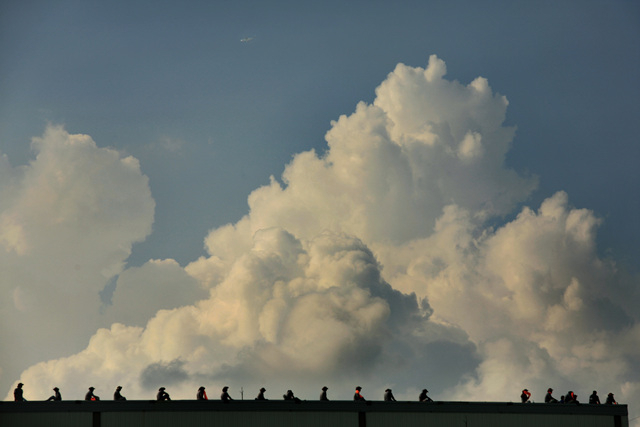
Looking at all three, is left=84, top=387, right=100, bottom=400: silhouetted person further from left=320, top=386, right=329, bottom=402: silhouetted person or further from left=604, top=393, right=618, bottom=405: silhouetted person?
left=604, top=393, right=618, bottom=405: silhouetted person

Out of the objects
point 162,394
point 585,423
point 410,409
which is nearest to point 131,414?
point 162,394

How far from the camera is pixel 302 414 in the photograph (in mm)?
58781

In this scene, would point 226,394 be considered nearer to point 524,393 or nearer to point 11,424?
point 11,424

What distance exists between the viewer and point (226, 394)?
190 feet

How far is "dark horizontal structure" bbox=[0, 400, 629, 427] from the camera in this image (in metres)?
56.1

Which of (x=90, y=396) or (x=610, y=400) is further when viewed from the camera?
(x=610, y=400)

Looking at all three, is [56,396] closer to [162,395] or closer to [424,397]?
[162,395]

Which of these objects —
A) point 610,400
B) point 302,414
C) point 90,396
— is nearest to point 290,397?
point 302,414

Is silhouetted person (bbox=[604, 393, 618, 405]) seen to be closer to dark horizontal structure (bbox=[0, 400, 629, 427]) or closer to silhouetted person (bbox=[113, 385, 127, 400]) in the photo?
dark horizontal structure (bbox=[0, 400, 629, 427])

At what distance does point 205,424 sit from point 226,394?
2212 millimetres

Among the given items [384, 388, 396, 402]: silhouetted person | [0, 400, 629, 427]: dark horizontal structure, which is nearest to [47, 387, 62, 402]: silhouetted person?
[0, 400, 629, 427]: dark horizontal structure

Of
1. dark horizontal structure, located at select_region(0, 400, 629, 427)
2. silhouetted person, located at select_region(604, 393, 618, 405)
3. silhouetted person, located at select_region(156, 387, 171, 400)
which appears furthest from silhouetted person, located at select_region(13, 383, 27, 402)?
silhouetted person, located at select_region(604, 393, 618, 405)

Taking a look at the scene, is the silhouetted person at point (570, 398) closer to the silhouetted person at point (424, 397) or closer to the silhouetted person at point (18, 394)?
the silhouetted person at point (424, 397)

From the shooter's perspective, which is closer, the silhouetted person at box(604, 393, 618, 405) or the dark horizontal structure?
the dark horizontal structure
